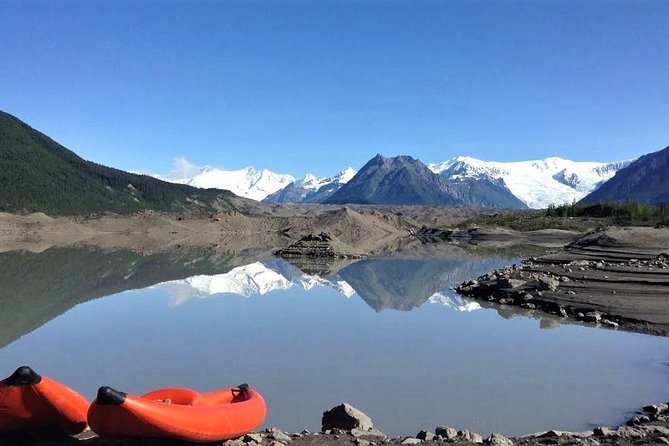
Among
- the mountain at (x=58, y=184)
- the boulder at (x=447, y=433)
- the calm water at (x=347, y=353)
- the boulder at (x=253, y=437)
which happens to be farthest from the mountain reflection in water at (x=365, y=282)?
the mountain at (x=58, y=184)

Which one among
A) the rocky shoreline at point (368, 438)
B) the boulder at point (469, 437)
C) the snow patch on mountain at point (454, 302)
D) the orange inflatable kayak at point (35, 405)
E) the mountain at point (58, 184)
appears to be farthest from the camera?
the mountain at point (58, 184)

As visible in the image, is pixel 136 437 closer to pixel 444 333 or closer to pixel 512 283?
pixel 444 333

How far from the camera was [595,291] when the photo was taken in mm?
24750

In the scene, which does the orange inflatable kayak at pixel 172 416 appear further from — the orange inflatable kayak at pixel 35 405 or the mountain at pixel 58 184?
the mountain at pixel 58 184

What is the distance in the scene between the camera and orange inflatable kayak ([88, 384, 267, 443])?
20.2 ft

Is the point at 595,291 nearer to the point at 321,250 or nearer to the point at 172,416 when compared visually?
the point at 172,416

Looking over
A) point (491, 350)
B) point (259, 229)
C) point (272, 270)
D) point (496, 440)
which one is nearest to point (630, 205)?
point (259, 229)

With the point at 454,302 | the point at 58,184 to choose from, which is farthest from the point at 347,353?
the point at 58,184

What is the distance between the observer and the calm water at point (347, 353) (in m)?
10.6

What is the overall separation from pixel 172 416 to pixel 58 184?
17681 centimetres

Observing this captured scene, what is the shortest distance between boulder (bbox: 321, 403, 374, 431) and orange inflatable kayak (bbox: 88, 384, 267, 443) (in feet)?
5.12

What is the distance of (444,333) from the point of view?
18500 millimetres

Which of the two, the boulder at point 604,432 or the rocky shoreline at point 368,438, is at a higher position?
the rocky shoreline at point 368,438

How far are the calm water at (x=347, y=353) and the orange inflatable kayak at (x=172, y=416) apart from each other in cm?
233
